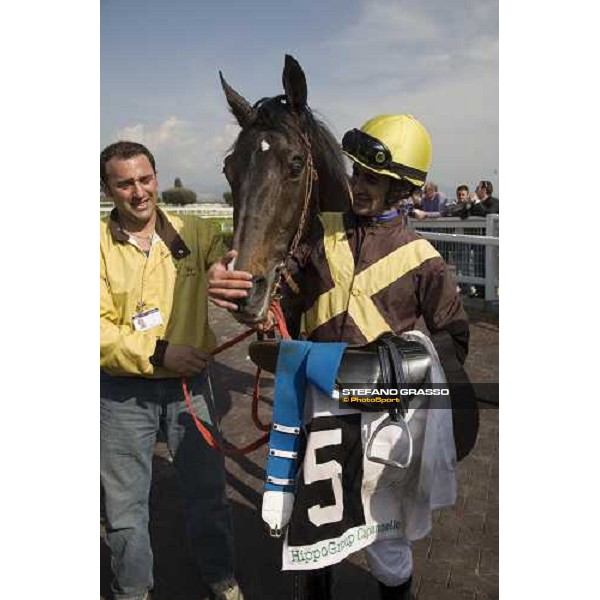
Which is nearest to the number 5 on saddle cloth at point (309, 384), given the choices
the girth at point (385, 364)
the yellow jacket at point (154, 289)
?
the girth at point (385, 364)

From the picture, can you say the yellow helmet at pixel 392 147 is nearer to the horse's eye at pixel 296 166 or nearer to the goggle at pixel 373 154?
the goggle at pixel 373 154

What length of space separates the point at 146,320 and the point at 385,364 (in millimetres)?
887

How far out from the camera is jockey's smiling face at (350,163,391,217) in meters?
1.76

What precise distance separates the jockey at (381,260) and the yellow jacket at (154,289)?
1.45 feet

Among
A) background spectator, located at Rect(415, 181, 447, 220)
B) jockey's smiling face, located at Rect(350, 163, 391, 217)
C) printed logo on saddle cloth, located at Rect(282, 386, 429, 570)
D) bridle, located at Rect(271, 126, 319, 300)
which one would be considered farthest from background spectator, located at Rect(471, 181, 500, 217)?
printed logo on saddle cloth, located at Rect(282, 386, 429, 570)

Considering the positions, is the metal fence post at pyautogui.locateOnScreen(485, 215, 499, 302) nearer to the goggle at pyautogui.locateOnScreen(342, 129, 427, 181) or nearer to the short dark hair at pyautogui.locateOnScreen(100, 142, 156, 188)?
the goggle at pyautogui.locateOnScreen(342, 129, 427, 181)

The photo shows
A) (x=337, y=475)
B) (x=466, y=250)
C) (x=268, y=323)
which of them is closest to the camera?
(x=337, y=475)

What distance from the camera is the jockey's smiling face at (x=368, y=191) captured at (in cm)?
176

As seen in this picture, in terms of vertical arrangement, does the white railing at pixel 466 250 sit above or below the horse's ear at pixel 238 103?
below

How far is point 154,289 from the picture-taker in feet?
6.66

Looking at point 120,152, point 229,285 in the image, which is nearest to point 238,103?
point 120,152

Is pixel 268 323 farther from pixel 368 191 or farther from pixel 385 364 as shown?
pixel 368 191

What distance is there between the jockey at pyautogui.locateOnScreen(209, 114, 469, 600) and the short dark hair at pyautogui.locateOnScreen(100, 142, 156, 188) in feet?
2.15

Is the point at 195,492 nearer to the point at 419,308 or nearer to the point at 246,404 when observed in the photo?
the point at 419,308
